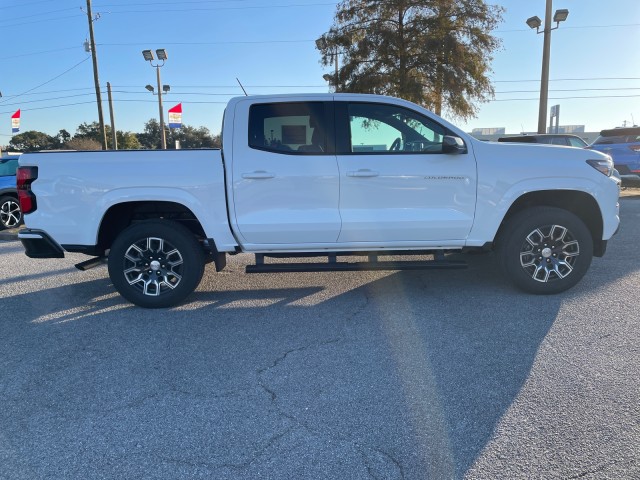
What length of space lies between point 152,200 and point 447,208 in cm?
294

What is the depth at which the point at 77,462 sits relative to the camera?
244cm

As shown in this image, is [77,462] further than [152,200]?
No

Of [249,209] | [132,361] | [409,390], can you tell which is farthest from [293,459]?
[249,209]

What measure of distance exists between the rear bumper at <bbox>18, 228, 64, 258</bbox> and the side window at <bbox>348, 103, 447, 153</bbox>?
3.17 metres

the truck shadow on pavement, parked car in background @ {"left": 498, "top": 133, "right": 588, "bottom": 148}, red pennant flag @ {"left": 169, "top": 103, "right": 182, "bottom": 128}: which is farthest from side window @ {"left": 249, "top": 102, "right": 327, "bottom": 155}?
red pennant flag @ {"left": 169, "top": 103, "right": 182, "bottom": 128}

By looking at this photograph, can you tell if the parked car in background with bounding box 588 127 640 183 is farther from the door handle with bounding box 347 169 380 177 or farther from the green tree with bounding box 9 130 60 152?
the green tree with bounding box 9 130 60 152

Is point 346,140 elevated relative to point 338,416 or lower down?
elevated

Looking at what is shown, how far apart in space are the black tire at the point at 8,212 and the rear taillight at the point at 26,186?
22.0 feet

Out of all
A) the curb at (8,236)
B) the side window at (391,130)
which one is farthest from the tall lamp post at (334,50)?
the side window at (391,130)

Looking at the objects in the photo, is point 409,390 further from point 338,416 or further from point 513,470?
point 513,470

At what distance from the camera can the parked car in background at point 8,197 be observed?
10055mm

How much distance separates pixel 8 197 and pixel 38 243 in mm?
6824

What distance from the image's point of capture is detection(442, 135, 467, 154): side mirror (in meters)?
4.51

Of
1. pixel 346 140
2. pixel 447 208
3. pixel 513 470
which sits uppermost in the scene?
pixel 346 140
